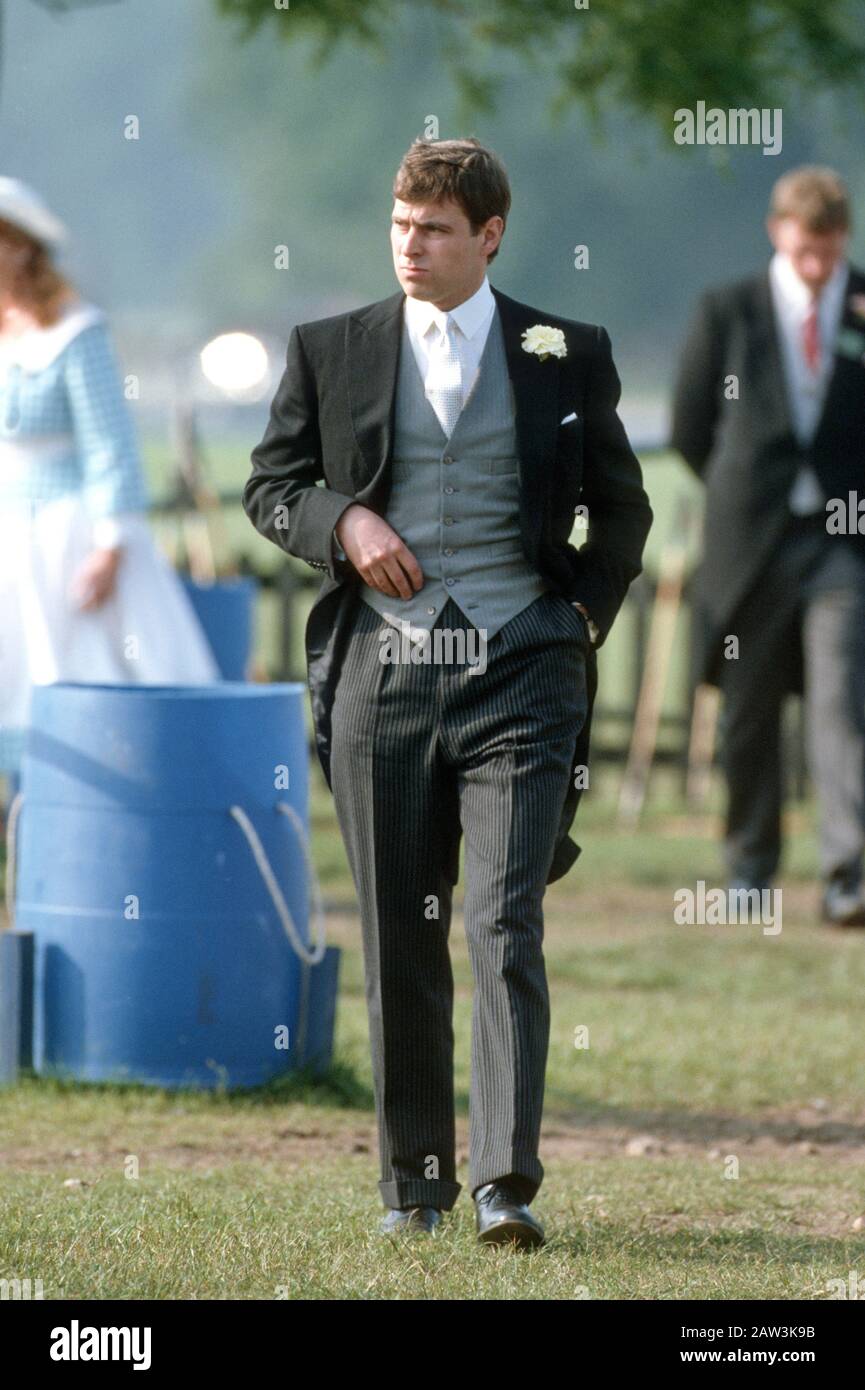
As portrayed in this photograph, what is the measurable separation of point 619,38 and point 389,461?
8295 mm

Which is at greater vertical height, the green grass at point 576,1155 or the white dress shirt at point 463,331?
the white dress shirt at point 463,331

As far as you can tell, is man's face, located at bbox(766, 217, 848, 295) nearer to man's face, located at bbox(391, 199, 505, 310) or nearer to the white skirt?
the white skirt

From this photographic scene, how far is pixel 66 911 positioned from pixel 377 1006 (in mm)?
1554

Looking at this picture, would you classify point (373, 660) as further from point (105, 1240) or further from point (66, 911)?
point (66, 911)

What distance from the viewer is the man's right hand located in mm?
4336

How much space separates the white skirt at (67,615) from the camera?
748cm

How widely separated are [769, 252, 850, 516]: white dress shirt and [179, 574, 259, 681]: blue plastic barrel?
205 cm

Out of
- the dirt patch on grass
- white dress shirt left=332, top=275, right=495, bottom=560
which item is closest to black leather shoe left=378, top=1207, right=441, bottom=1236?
the dirt patch on grass

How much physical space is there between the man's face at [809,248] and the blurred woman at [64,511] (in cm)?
260

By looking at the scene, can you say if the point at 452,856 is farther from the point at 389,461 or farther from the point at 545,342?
the point at 545,342

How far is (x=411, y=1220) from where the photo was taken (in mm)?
4484

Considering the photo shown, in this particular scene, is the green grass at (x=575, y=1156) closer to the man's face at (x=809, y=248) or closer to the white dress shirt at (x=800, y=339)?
the white dress shirt at (x=800, y=339)

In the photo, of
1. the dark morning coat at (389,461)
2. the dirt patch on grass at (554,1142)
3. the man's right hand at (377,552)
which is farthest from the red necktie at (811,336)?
the man's right hand at (377,552)
